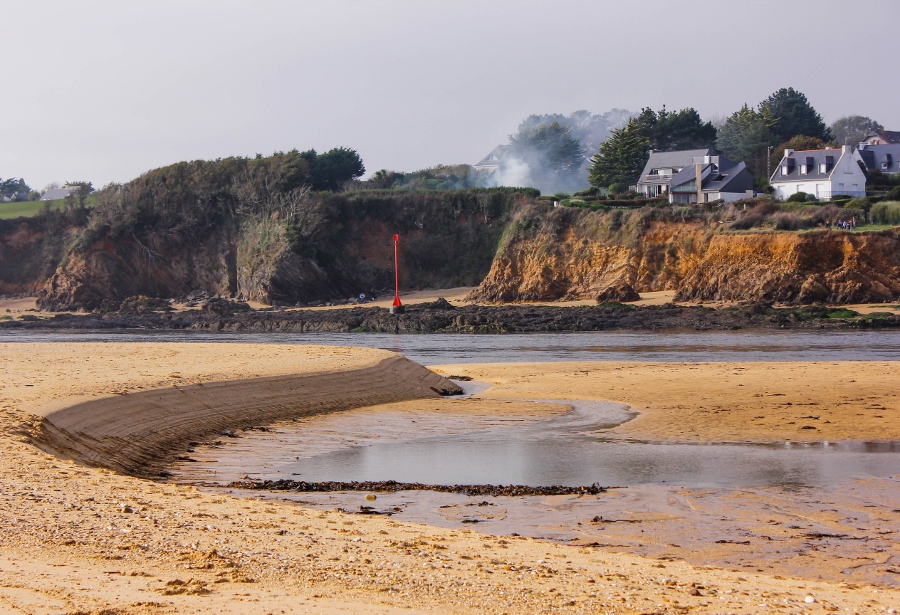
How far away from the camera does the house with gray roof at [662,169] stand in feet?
227

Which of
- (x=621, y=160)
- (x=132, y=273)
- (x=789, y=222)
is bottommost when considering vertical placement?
(x=132, y=273)

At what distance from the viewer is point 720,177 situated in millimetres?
64125

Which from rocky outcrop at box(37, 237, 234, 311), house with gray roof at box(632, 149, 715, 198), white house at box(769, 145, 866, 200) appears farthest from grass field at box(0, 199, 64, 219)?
white house at box(769, 145, 866, 200)

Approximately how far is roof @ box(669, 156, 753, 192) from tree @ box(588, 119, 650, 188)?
27.3 feet

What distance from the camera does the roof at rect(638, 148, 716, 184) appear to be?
6938 cm

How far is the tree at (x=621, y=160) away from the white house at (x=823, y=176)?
Result: 13.4m

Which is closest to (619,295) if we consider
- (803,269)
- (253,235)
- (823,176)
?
(803,269)

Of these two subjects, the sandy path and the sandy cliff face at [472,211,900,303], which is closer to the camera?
the sandy path

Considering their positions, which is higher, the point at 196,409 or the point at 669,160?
the point at 669,160

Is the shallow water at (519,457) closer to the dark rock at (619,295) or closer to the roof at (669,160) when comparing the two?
the dark rock at (619,295)

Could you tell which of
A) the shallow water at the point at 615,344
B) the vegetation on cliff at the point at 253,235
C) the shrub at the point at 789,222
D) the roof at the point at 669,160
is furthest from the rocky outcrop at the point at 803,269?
the roof at the point at 669,160

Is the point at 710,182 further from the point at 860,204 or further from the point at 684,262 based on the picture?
the point at 684,262

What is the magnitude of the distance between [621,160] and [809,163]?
16.6 m

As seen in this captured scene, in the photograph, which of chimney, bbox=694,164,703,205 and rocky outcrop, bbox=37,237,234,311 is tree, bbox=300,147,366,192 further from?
chimney, bbox=694,164,703,205
